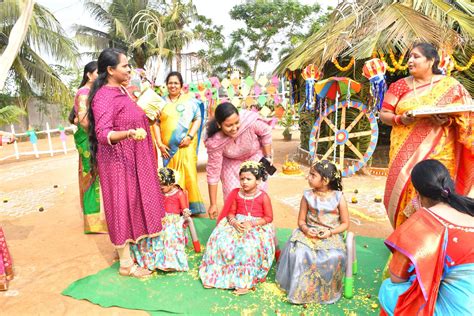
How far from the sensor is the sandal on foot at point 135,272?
3559mm

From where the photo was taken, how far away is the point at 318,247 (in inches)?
118

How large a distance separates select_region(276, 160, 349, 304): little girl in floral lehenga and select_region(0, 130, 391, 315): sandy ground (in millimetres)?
1314

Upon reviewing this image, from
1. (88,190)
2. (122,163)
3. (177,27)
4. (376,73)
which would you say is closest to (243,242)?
(122,163)

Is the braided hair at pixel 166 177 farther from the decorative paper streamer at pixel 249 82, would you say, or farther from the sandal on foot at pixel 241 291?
the decorative paper streamer at pixel 249 82

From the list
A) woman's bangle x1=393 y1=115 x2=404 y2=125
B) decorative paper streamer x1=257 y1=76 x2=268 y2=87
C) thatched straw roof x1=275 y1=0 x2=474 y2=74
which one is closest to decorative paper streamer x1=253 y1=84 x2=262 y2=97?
decorative paper streamer x1=257 y1=76 x2=268 y2=87

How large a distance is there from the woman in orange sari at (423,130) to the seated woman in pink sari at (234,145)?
1191 mm

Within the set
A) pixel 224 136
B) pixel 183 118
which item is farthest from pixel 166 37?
pixel 224 136

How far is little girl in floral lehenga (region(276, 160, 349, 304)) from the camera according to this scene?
9.71 feet

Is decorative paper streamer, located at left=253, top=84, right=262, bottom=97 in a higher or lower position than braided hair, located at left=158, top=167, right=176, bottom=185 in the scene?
higher

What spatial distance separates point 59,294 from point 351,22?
23.8 ft

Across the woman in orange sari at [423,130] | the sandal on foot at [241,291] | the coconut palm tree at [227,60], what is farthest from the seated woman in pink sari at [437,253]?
the coconut palm tree at [227,60]

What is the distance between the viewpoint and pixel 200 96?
791 centimetres

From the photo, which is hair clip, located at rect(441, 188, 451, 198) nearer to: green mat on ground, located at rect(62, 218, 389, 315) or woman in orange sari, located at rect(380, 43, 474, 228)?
woman in orange sari, located at rect(380, 43, 474, 228)

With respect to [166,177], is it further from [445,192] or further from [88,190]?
[445,192]
